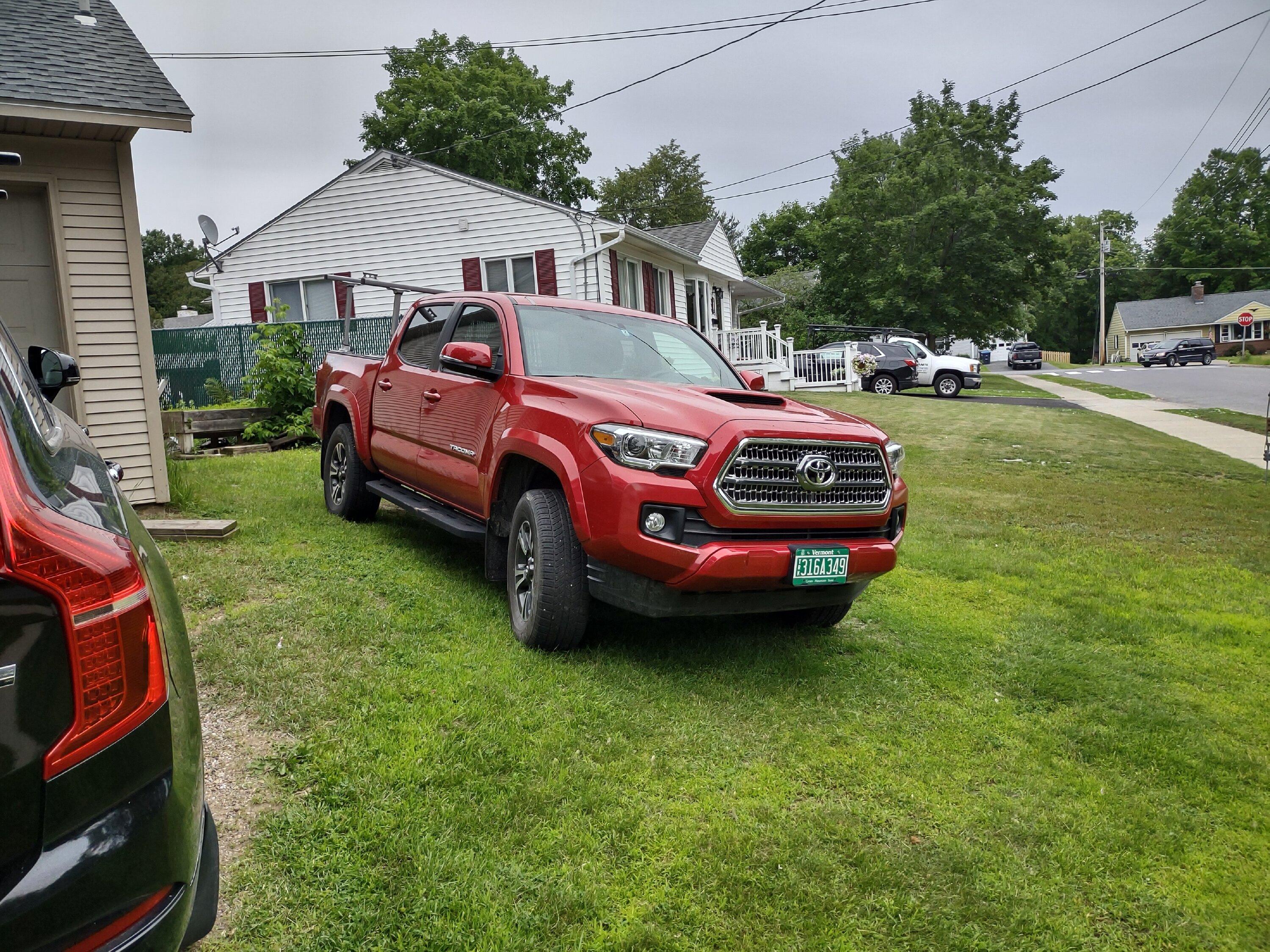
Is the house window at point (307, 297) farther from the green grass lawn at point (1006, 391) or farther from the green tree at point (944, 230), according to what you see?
the green tree at point (944, 230)

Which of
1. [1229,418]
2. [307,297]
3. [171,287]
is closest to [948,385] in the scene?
[1229,418]

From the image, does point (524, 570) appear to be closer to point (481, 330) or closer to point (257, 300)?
point (481, 330)

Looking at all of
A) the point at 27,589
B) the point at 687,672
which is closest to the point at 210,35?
the point at 687,672

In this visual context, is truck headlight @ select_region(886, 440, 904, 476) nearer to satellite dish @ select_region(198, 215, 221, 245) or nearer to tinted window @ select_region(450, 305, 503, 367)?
tinted window @ select_region(450, 305, 503, 367)

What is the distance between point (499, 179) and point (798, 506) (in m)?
38.4

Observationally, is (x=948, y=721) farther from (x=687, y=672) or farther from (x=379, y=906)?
(x=379, y=906)

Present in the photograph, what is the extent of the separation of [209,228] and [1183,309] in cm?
7243

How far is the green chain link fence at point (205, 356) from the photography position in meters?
14.2

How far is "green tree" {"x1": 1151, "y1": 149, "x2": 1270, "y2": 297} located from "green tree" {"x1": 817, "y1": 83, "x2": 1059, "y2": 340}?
42.4 metres

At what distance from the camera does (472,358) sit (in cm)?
461

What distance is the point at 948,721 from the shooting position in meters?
3.76

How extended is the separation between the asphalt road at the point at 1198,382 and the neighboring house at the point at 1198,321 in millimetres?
22226

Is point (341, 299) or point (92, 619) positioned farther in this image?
point (341, 299)

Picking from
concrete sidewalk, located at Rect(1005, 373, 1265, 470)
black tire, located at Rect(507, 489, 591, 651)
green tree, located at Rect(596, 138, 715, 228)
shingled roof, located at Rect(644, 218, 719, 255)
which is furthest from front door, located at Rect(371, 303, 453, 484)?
green tree, located at Rect(596, 138, 715, 228)
